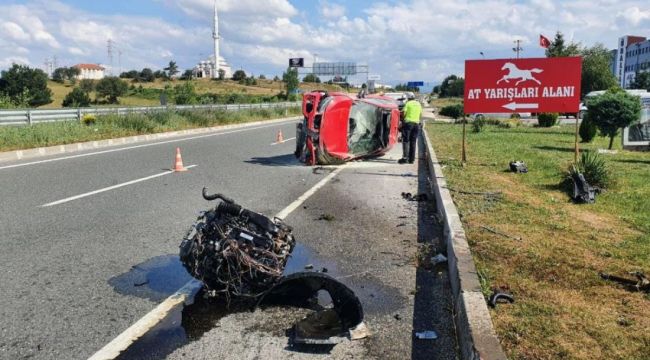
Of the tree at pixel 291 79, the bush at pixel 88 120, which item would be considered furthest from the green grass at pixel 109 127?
the tree at pixel 291 79

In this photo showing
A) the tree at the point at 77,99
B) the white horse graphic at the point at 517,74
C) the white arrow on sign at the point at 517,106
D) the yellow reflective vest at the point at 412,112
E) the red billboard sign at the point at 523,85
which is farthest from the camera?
the tree at the point at 77,99

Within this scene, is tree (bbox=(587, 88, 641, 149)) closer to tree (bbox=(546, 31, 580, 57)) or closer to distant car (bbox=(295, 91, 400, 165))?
distant car (bbox=(295, 91, 400, 165))

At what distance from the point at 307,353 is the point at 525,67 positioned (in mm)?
10380

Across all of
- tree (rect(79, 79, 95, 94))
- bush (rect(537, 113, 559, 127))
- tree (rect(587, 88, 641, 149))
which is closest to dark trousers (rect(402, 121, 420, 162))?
tree (rect(587, 88, 641, 149))

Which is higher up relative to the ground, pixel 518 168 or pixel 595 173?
pixel 595 173

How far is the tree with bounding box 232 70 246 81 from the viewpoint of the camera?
12589 cm

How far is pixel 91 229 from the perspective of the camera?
6.74m

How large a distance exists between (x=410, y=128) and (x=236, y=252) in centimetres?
1043

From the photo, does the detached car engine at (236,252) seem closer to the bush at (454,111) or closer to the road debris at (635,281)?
the road debris at (635,281)

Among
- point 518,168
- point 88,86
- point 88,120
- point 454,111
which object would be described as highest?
point 88,86

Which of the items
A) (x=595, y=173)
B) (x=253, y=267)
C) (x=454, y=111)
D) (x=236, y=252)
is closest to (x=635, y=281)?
(x=253, y=267)

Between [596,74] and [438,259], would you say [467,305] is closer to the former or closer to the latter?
[438,259]

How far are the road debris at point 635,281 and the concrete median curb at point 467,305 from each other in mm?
1151

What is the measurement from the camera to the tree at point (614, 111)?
15867 millimetres
